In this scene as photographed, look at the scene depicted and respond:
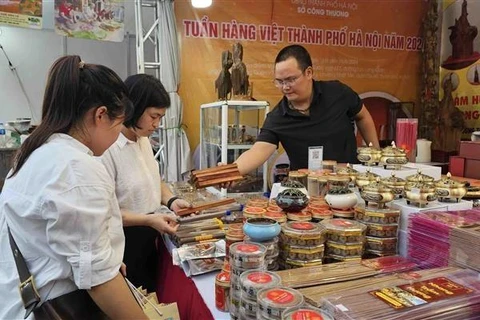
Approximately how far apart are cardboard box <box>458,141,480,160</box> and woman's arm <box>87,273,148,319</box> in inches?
79.6

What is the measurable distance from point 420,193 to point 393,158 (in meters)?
0.36

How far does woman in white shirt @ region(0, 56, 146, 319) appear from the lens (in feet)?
2.65

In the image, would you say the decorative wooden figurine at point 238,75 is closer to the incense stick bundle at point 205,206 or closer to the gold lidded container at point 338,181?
the incense stick bundle at point 205,206

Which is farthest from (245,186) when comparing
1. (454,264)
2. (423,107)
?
(423,107)

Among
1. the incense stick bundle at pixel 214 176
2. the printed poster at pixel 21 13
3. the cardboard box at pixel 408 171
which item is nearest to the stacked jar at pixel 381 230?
the cardboard box at pixel 408 171

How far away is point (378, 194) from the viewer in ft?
3.80

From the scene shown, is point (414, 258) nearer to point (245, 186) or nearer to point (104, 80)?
point (104, 80)

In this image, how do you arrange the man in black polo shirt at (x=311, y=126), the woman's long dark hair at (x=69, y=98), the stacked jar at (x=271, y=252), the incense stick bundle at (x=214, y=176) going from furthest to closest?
the man in black polo shirt at (x=311, y=126), the incense stick bundle at (x=214, y=176), the stacked jar at (x=271, y=252), the woman's long dark hair at (x=69, y=98)

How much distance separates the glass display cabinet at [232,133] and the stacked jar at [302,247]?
194 cm

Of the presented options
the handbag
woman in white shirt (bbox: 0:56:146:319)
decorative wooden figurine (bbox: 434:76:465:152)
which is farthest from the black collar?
decorative wooden figurine (bbox: 434:76:465:152)

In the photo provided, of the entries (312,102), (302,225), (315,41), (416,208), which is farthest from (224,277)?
(315,41)

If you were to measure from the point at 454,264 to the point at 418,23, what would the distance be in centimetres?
431

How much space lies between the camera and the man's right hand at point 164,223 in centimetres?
145

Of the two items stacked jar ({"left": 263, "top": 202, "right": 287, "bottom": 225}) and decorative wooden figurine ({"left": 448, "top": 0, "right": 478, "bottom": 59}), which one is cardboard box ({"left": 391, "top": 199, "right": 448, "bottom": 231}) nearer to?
stacked jar ({"left": 263, "top": 202, "right": 287, "bottom": 225})
